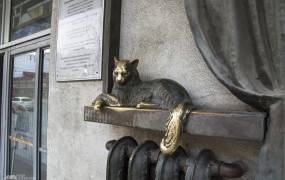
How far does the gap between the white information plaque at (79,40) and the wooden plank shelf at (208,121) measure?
1.15ft

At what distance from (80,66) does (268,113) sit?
0.92 meters

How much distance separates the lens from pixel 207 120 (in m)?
0.84

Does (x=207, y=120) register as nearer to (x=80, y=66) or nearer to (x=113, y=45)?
(x=113, y=45)

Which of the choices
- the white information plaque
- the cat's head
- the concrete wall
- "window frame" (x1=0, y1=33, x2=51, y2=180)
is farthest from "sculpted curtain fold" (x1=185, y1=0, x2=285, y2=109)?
"window frame" (x1=0, y1=33, x2=51, y2=180)

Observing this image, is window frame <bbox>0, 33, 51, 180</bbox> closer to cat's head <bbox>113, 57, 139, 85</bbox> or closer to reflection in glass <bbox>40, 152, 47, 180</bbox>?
reflection in glass <bbox>40, 152, 47, 180</bbox>

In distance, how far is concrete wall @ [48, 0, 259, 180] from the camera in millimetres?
977

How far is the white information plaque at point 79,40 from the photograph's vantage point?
138 cm

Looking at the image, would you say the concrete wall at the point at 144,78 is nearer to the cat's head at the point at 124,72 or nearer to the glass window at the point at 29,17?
the cat's head at the point at 124,72

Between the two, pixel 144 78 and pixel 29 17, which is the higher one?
pixel 29 17

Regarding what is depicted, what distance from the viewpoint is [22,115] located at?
2656 millimetres

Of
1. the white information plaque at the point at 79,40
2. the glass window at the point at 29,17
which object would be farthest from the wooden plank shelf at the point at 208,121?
the glass window at the point at 29,17

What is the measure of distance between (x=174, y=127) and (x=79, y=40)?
783 mm

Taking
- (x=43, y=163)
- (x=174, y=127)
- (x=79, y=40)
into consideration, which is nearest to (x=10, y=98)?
(x=43, y=163)

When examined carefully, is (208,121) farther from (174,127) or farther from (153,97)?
(153,97)
